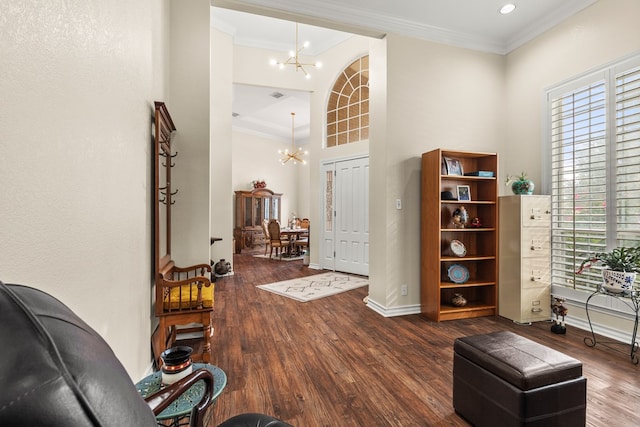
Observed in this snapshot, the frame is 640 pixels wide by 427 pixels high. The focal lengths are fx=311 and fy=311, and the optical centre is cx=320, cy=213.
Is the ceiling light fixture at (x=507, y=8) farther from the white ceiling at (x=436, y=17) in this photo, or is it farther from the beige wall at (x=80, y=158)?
the beige wall at (x=80, y=158)

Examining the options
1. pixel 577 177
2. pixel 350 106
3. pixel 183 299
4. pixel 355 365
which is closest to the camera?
pixel 183 299

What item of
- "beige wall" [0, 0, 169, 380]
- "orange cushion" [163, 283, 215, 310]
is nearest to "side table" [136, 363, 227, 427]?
"beige wall" [0, 0, 169, 380]

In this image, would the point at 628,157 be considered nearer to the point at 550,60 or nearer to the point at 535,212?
the point at 535,212

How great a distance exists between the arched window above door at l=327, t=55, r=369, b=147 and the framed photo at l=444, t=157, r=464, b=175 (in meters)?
2.13

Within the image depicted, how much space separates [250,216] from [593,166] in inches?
309

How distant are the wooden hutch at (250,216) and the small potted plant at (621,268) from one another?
7.97 metres

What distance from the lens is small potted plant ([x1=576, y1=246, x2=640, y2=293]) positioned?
2689mm

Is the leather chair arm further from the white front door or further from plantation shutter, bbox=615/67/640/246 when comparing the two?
the white front door

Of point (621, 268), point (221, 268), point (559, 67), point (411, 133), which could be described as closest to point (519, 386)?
point (621, 268)

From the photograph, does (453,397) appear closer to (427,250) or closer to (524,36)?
(427,250)

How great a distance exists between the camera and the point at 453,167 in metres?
3.78

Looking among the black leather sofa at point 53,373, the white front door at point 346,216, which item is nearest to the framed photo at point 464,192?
the white front door at point 346,216

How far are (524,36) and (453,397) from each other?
4310 mm

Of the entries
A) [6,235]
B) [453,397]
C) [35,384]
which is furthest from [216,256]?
[35,384]
